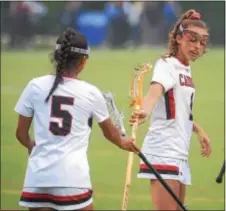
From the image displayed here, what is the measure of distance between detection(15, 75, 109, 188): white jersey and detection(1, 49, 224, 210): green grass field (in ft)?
14.2

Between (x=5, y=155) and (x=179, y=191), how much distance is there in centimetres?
797

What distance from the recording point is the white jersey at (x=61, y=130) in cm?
709

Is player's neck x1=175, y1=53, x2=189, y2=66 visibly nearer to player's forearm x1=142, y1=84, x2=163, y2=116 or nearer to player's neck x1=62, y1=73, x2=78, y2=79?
player's forearm x1=142, y1=84, x2=163, y2=116

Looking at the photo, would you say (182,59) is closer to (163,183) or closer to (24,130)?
(163,183)

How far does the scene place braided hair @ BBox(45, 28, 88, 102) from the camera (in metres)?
7.23

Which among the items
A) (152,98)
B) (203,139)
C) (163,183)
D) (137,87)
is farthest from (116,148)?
(152,98)

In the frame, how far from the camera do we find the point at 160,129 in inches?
330

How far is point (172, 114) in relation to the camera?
27.3 feet

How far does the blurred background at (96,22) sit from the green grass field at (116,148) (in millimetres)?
3913

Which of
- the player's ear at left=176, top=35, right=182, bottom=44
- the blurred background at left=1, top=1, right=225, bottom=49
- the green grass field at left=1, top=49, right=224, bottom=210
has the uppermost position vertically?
the blurred background at left=1, top=1, right=225, bottom=49

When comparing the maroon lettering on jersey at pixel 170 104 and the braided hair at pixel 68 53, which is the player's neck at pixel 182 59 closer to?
the maroon lettering on jersey at pixel 170 104

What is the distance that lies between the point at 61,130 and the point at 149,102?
3.29ft

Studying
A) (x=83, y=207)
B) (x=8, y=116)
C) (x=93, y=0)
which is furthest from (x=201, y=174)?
(x=93, y=0)

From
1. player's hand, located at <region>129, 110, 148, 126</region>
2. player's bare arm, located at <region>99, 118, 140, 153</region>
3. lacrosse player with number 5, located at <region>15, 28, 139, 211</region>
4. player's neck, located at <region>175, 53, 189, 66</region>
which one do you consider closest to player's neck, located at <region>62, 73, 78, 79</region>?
lacrosse player with number 5, located at <region>15, 28, 139, 211</region>
